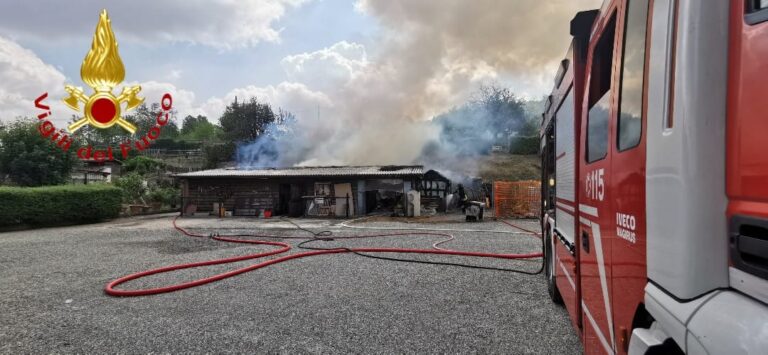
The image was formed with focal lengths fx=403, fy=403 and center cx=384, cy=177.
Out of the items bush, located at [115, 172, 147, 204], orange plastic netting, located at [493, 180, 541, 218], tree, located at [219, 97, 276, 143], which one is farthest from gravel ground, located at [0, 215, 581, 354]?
tree, located at [219, 97, 276, 143]

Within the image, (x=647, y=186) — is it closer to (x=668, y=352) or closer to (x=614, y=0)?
(x=668, y=352)

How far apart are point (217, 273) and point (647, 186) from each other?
7526mm

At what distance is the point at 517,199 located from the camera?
20047 mm

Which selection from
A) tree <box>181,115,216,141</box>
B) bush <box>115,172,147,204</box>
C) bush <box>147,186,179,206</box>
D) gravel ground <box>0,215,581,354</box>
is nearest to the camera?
gravel ground <box>0,215,581,354</box>

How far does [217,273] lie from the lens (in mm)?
7547

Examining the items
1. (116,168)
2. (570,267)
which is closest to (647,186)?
(570,267)

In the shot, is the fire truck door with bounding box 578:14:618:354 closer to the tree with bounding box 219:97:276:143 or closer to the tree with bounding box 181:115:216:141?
the tree with bounding box 219:97:276:143

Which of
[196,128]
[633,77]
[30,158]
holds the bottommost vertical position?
[633,77]

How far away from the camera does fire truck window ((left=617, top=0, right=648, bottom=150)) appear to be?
5.51 feet

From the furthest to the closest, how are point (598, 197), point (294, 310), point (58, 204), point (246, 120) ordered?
1. point (246, 120)
2. point (58, 204)
3. point (294, 310)
4. point (598, 197)

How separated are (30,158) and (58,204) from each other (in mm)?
13075

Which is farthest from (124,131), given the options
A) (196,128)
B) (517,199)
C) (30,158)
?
(517,199)

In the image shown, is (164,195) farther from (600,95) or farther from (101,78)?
(600,95)

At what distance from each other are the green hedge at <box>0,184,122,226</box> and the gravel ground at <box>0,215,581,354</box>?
33.9ft
